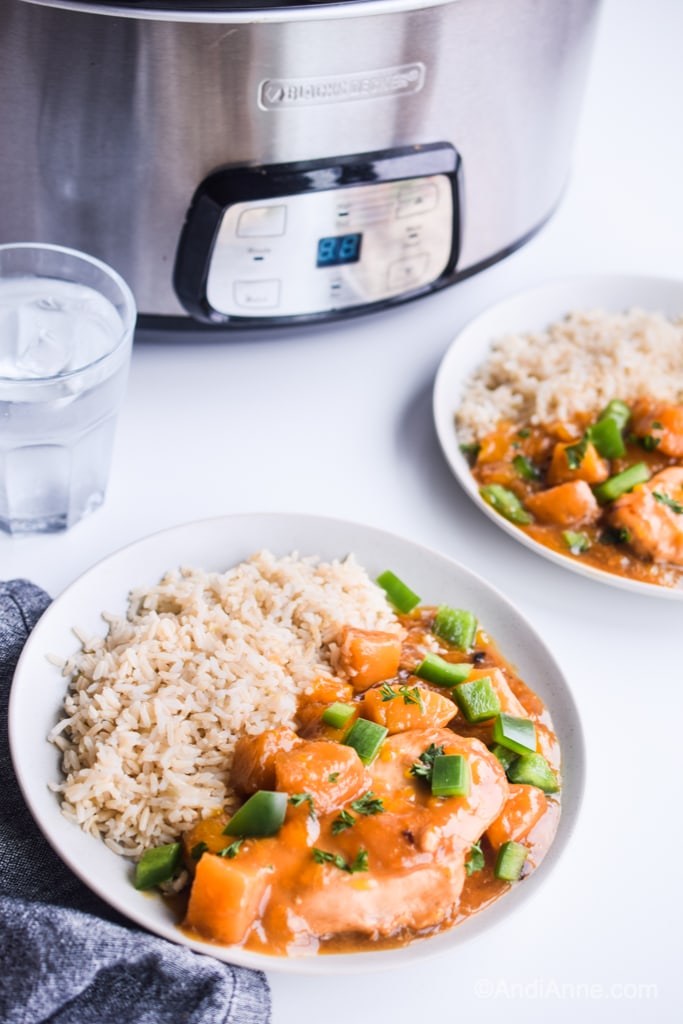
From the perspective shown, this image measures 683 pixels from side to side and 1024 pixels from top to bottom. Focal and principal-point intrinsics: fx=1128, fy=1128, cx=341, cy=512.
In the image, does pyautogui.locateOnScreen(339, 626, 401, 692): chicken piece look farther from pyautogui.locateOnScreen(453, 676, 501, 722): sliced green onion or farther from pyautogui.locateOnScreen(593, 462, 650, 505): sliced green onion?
pyautogui.locateOnScreen(593, 462, 650, 505): sliced green onion

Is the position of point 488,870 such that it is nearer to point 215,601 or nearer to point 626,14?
point 215,601

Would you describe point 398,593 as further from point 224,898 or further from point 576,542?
point 224,898

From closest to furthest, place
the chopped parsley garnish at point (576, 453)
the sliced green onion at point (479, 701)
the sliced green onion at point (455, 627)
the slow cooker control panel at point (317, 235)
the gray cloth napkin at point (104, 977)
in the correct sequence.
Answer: the gray cloth napkin at point (104, 977) → the sliced green onion at point (479, 701) → the sliced green onion at point (455, 627) → the slow cooker control panel at point (317, 235) → the chopped parsley garnish at point (576, 453)

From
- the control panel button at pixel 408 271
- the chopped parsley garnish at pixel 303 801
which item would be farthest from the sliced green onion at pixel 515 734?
the control panel button at pixel 408 271

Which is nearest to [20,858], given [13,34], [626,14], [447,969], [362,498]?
[447,969]

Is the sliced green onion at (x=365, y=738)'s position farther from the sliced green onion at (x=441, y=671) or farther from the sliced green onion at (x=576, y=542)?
the sliced green onion at (x=576, y=542)

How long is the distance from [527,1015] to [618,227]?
1430mm

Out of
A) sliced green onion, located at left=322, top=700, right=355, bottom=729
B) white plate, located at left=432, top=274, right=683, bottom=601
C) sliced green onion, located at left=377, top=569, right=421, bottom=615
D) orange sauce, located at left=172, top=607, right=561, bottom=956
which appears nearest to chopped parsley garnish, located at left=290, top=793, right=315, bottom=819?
orange sauce, located at left=172, top=607, right=561, bottom=956

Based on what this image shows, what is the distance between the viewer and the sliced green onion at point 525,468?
4.80 ft

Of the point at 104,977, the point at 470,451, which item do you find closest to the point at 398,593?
the point at 470,451

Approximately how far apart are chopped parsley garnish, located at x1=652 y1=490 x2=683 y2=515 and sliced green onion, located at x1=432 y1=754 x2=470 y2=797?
1.71 ft

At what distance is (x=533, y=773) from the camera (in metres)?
1.07

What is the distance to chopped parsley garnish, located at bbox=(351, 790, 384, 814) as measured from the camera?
3.19 ft

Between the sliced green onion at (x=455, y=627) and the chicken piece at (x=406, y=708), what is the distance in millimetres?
128
